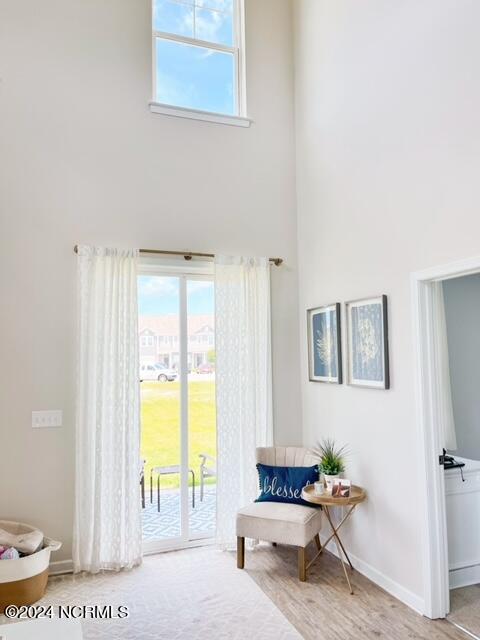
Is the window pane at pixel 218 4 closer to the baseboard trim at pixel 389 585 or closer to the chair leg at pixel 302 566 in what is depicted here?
the chair leg at pixel 302 566

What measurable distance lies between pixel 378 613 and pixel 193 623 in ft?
3.61

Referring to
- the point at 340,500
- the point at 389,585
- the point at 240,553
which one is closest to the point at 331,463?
the point at 340,500

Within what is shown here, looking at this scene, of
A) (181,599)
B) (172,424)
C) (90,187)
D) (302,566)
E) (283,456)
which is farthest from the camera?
(172,424)

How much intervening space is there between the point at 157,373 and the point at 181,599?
65.2 inches

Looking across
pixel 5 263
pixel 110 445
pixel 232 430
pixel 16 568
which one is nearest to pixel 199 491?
pixel 232 430

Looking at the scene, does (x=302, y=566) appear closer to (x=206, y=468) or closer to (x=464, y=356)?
(x=206, y=468)

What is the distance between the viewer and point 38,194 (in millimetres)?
3564

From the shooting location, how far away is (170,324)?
397 centimetres

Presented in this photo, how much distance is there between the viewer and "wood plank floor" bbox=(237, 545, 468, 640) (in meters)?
2.60

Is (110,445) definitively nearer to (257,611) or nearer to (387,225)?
(257,611)

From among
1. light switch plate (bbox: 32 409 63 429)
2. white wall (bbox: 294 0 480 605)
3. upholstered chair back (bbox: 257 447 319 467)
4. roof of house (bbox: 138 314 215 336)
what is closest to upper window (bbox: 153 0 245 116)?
white wall (bbox: 294 0 480 605)

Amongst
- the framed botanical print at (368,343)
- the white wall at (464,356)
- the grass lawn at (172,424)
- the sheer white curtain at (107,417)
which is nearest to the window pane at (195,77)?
the sheer white curtain at (107,417)

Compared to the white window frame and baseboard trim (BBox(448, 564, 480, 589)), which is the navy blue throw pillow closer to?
baseboard trim (BBox(448, 564, 480, 589))

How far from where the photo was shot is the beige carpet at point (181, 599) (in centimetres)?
264
